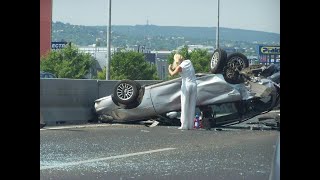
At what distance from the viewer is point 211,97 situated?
2789mm

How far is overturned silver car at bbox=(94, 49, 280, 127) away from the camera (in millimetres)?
2734

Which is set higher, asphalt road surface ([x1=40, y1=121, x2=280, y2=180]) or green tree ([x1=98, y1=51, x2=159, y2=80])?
green tree ([x1=98, y1=51, x2=159, y2=80])

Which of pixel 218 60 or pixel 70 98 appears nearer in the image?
pixel 218 60

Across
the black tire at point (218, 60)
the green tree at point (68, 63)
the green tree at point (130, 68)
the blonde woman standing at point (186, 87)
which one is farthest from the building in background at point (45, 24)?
the black tire at point (218, 60)

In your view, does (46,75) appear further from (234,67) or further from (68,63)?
(234,67)

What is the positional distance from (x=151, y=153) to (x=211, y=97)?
284mm

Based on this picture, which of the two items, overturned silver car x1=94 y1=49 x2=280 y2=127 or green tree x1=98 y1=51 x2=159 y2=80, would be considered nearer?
green tree x1=98 y1=51 x2=159 y2=80

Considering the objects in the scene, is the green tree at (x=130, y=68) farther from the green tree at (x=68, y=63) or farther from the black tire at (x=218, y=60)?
the black tire at (x=218, y=60)

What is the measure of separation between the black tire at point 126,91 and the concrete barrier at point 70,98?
2 cm

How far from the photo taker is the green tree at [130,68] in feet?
8.60

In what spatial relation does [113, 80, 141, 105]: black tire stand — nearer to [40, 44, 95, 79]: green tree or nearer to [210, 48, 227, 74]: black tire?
[40, 44, 95, 79]: green tree

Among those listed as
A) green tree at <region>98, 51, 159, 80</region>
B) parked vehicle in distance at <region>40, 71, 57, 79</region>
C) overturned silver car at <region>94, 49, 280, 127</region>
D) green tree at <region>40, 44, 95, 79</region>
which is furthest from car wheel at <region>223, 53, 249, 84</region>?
parked vehicle in distance at <region>40, 71, 57, 79</region>

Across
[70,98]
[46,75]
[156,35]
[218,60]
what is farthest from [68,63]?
[218,60]
